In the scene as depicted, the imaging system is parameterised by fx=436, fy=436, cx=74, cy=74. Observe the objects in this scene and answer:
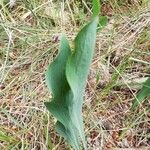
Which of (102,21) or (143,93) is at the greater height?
(102,21)

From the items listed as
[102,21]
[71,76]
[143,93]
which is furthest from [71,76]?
[102,21]

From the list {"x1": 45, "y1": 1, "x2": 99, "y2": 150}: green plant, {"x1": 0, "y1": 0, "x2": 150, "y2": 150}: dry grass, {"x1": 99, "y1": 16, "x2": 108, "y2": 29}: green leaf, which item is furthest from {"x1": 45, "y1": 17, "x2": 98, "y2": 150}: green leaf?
{"x1": 99, "y1": 16, "x2": 108, "y2": 29}: green leaf

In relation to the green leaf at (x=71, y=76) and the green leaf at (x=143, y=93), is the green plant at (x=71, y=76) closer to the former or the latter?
the green leaf at (x=71, y=76)

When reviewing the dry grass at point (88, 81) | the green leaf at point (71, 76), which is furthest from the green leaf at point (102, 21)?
the green leaf at point (71, 76)

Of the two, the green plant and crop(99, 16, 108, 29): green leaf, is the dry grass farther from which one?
the green plant

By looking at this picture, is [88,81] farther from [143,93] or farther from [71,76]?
[71,76]

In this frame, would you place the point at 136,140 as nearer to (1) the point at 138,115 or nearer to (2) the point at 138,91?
(1) the point at 138,115
